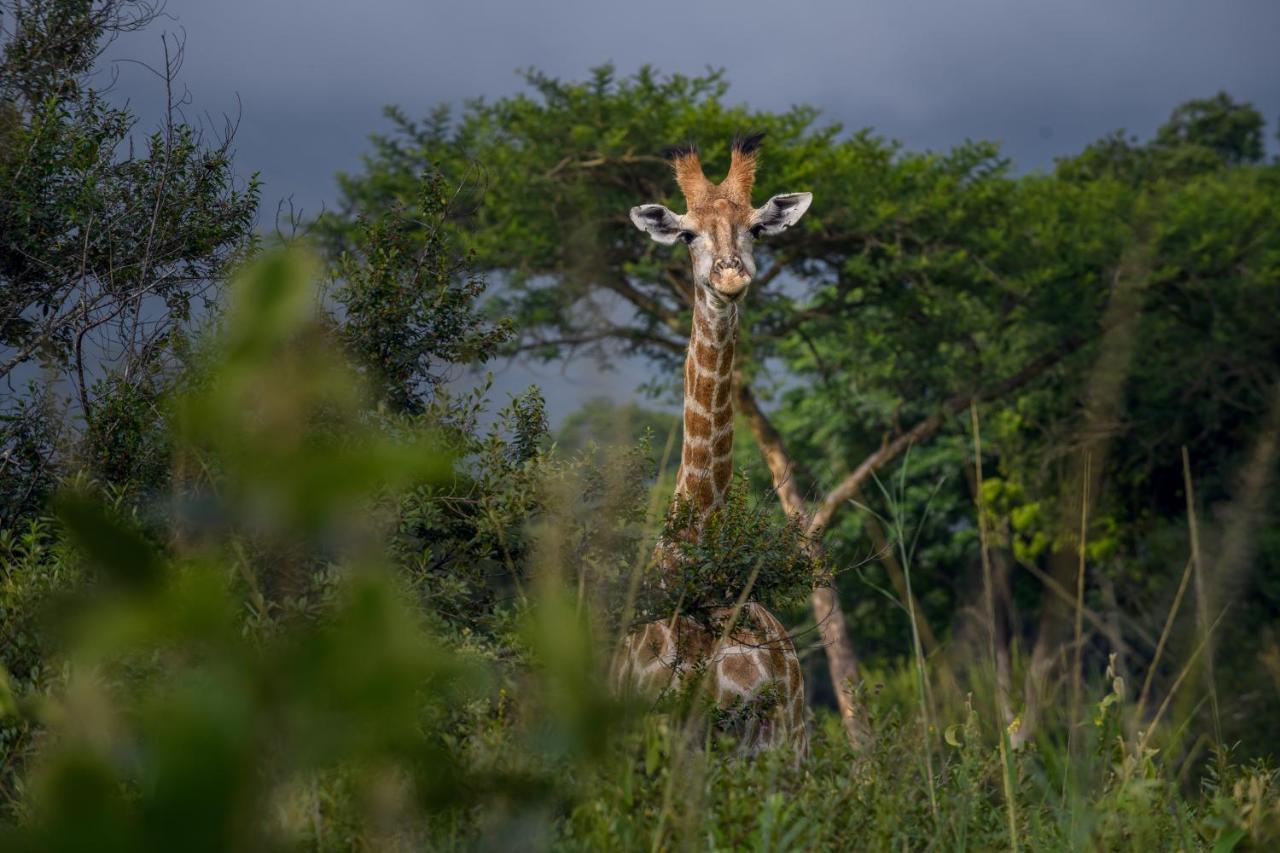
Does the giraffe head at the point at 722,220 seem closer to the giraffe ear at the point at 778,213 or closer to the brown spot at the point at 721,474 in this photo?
the giraffe ear at the point at 778,213

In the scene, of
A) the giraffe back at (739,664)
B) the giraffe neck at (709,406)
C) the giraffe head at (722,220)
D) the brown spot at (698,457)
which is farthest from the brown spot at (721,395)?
the giraffe back at (739,664)

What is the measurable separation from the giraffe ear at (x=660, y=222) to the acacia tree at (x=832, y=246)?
422 inches

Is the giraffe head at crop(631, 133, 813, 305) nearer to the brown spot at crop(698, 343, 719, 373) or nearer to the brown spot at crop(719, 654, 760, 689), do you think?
the brown spot at crop(698, 343, 719, 373)

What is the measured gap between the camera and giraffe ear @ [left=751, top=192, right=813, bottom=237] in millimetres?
6984

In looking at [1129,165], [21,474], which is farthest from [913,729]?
[1129,165]

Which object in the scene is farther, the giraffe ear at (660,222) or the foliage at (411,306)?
the giraffe ear at (660,222)

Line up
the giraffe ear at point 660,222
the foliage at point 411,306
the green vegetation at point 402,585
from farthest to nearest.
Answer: the giraffe ear at point 660,222 < the foliage at point 411,306 < the green vegetation at point 402,585

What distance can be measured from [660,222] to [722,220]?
0.81 meters

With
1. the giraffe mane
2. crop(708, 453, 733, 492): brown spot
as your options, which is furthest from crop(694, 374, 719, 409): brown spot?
the giraffe mane

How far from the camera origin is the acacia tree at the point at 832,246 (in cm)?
1908

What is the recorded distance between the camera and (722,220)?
6.67m

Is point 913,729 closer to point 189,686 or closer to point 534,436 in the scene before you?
point 534,436

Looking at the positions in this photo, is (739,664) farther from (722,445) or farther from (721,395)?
(721,395)

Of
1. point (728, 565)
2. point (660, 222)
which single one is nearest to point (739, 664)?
point (728, 565)
